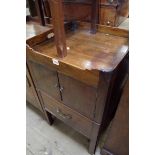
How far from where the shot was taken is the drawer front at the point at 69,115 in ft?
3.18

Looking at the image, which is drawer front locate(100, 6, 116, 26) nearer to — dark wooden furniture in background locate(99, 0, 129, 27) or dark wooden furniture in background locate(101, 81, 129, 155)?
dark wooden furniture in background locate(99, 0, 129, 27)

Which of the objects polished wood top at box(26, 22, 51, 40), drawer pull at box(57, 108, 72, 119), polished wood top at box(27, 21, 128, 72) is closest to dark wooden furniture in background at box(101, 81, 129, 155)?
polished wood top at box(27, 21, 128, 72)

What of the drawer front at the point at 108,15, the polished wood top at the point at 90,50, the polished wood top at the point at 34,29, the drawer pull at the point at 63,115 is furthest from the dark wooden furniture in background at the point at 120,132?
the polished wood top at the point at 34,29

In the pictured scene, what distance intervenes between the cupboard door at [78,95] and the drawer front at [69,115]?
65 mm

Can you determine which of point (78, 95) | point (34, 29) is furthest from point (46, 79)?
point (34, 29)

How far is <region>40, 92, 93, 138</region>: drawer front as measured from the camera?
0.97 m

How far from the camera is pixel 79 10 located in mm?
982

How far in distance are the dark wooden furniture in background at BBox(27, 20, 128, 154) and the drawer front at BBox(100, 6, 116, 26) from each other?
0.04 m

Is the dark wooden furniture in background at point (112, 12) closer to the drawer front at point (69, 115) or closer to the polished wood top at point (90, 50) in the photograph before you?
the polished wood top at point (90, 50)

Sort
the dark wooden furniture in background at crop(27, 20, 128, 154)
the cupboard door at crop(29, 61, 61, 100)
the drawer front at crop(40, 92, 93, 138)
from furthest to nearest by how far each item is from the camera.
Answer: the drawer front at crop(40, 92, 93, 138)
the cupboard door at crop(29, 61, 61, 100)
the dark wooden furniture in background at crop(27, 20, 128, 154)

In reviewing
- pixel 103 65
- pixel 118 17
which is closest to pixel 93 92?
pixel 103 65

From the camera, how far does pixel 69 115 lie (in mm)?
1039
